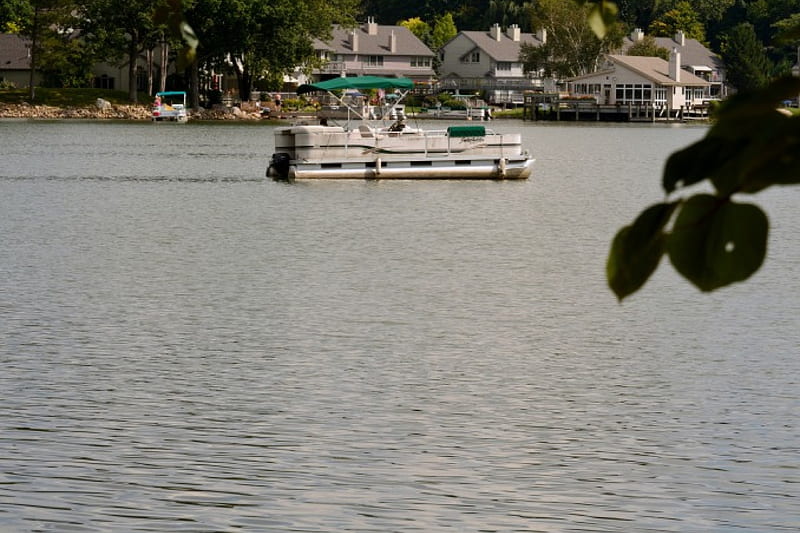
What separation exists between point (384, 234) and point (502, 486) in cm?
2430

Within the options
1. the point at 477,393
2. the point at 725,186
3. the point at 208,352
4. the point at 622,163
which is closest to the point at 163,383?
the point at 208,352

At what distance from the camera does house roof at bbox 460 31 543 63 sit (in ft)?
558

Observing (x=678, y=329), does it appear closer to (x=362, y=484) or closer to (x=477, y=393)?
(x=477, y=393)

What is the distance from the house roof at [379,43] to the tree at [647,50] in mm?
27875

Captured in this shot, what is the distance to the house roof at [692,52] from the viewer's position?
15696cm

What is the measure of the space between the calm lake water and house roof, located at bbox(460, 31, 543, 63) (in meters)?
136

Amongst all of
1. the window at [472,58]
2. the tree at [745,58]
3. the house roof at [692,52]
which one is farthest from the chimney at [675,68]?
the window at [472,58]

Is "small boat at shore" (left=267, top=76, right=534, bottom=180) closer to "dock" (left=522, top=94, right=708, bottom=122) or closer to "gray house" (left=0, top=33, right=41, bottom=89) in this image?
"gray house" (left=0, top=33, right=41, bottom=89)

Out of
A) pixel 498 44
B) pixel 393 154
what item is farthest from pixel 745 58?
pixel 393 154

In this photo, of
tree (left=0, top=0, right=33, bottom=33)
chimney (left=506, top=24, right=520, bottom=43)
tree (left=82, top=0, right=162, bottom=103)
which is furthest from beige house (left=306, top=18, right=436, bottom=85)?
tree (left=0, top=0, right=33, bottom=33)

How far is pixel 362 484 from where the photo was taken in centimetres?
1209

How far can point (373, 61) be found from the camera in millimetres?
169000

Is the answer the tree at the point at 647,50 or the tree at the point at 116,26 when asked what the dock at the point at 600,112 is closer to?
the tree at the point at 647,50

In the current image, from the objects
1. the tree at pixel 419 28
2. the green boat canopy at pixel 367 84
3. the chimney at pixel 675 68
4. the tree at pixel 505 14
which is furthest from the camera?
the tree at pixel 505 14
